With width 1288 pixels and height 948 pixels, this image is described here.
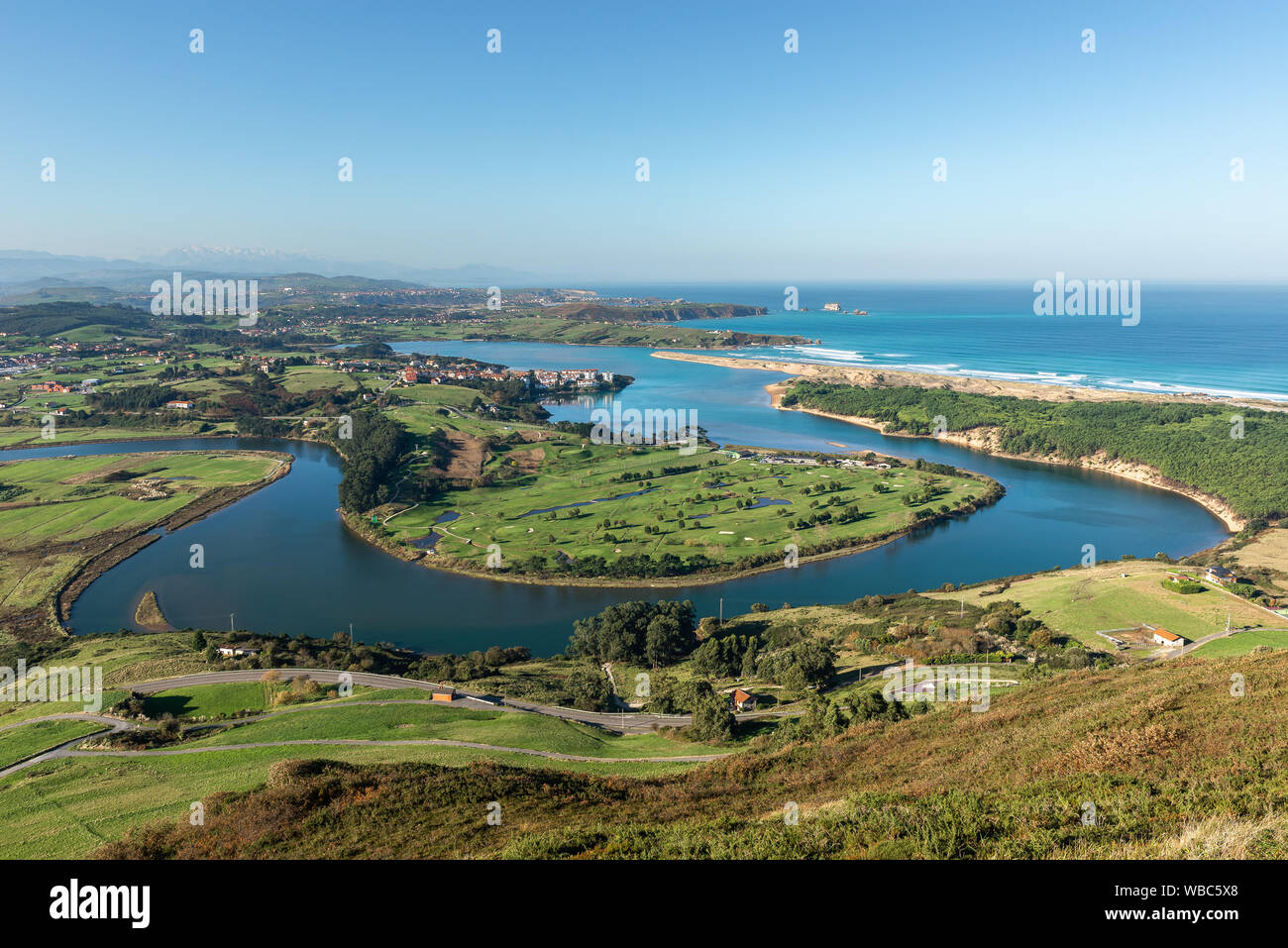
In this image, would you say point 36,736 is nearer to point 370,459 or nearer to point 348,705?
point 348,705

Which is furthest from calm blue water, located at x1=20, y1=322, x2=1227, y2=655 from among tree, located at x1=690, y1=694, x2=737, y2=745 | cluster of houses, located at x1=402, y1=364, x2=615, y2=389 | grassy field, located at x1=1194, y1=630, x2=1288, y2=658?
cluster of houses, located at x1=402, y1=364, x2=615, y2=389

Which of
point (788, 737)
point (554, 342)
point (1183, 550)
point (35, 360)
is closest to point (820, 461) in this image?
point (1183, 550)

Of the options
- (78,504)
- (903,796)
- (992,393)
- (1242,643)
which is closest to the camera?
(903,796)

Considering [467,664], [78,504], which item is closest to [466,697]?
[467,664]

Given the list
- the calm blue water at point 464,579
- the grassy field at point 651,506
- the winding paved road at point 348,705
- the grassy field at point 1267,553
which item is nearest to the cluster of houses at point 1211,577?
the grassy field at point 1267,553

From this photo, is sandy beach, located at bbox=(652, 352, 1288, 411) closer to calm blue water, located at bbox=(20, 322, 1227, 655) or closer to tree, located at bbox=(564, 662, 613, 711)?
calm blue water, located at bbox=(20, 322, 1227, 655)
